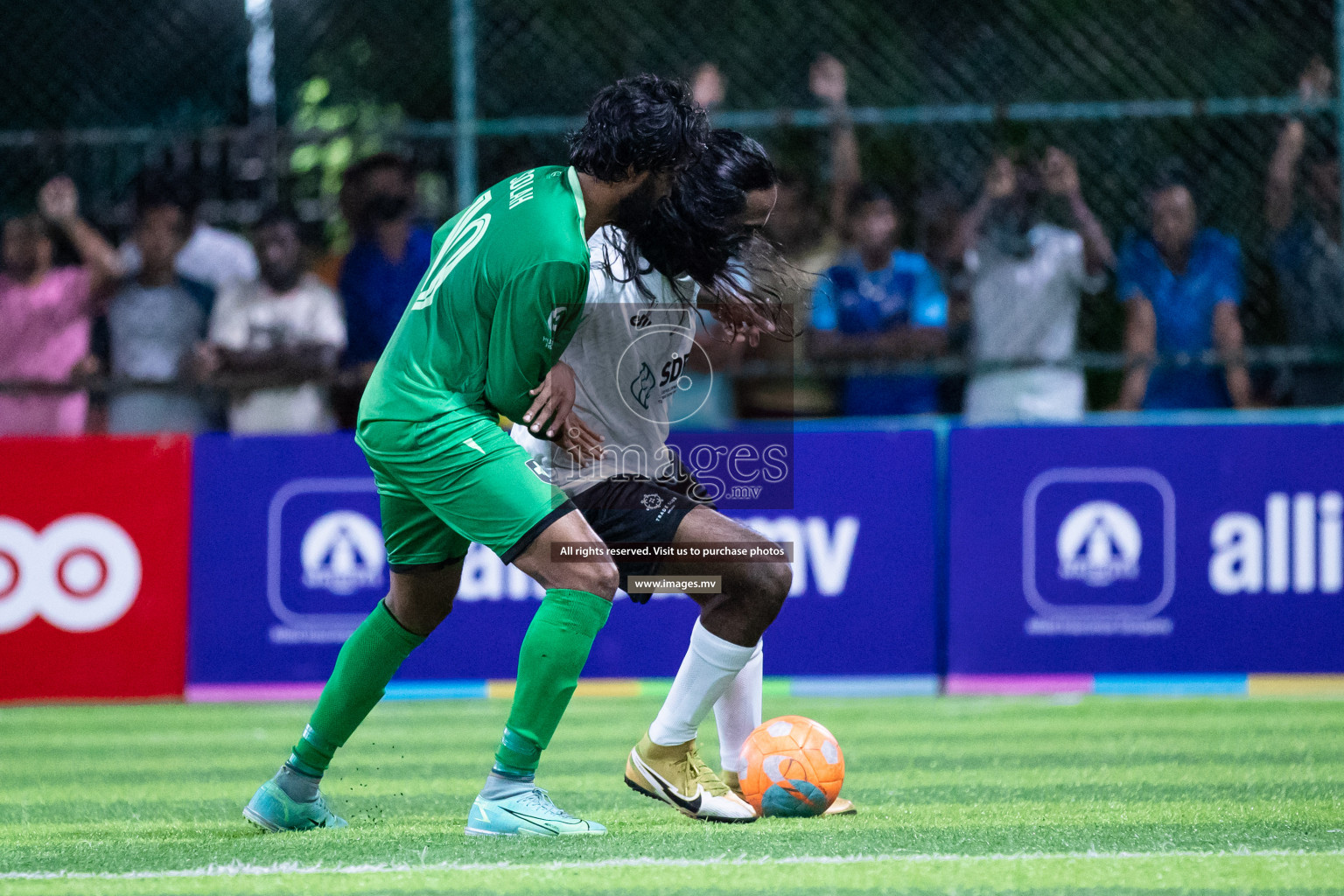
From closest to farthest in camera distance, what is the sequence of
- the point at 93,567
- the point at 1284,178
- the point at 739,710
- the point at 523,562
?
the point at 523,562 → the point at 739,710 → the point at 93,567 → the point at 1284,178

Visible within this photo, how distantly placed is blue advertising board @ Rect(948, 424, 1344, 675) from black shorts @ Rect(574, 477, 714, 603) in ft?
14.0

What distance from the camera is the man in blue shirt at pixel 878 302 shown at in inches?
365

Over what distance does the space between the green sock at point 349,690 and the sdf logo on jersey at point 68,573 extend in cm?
446

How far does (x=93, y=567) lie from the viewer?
29.0ft

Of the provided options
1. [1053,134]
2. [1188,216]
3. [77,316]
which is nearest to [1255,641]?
[1188,216]

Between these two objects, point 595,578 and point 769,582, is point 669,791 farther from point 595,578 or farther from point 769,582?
point 595,578

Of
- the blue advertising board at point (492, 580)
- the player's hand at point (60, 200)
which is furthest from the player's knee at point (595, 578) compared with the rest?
the player's hand at point (60, 200)

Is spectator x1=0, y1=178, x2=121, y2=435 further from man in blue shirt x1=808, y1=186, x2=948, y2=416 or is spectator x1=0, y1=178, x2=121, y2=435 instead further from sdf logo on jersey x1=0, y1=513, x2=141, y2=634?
man in blue shirt x1=808, y1=186, x2=948, y2=416

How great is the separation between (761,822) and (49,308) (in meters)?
6.22

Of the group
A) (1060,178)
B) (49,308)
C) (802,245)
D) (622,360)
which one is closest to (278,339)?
(49,308)

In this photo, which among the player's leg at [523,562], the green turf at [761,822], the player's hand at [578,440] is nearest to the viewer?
the green turf at [761,822]

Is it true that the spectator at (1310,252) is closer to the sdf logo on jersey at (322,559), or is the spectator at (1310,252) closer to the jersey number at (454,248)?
the sdf logo on jersey at (322,559)

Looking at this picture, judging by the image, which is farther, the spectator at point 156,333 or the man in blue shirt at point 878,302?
the spectator at point 156,333

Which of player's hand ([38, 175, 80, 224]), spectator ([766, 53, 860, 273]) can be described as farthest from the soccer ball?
player's hand ([38, 175, 80, 224])
